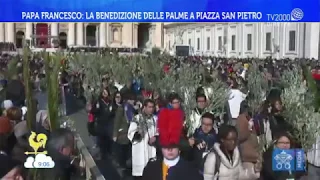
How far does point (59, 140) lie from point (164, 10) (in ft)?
18.9

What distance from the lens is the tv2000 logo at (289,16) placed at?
10008 mm

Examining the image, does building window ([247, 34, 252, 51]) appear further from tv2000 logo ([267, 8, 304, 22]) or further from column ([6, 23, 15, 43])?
column ([6, 23, 15, 43])

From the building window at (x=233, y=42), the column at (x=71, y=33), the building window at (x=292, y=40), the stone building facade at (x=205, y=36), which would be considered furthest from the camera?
the column at (x=71, y=33)

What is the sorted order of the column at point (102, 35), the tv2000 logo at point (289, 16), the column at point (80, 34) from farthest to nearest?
the column at point (80, 34)
the column at point (102, 35)
the tv2000 logo at point (289, 16)

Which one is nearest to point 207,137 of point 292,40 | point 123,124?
point 123,124

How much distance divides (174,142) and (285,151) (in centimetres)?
94

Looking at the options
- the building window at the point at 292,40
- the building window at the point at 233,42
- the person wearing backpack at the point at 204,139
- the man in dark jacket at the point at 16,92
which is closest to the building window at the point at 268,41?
the building window at the point at 292,40

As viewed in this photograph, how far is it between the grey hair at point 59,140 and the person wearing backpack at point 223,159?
1078 millimetres

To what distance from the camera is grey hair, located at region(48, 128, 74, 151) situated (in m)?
4.56

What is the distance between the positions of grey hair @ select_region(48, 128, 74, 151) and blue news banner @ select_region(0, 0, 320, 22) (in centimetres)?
555

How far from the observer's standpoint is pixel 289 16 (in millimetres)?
10156

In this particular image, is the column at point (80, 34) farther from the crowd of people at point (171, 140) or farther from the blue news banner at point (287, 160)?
the blue news banner at point (287, 160)

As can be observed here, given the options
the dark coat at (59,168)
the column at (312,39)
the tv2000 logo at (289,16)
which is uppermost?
the column at (312,39)

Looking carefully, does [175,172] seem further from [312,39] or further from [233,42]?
[233,42]
